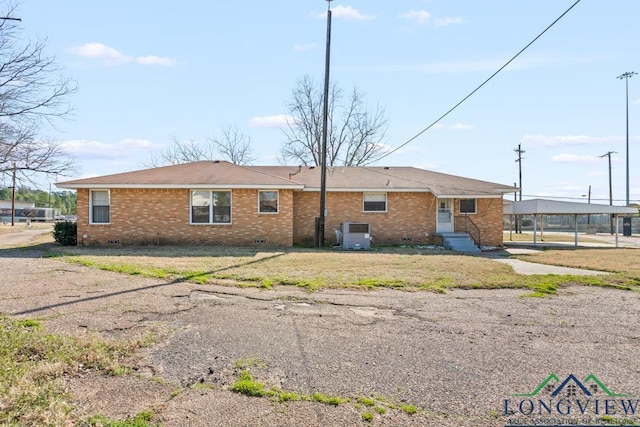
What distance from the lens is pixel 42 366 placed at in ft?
13.6

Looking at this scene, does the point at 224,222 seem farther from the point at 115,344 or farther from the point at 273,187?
the point at 115,344

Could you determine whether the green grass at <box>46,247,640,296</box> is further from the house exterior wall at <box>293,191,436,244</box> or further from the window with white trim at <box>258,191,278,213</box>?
the house exterior wall at <box>293,191,436,244</box>

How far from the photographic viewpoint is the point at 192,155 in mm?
44125

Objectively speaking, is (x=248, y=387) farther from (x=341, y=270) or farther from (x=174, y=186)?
(x=174, y=186)

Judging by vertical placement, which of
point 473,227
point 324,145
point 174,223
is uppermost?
point 324,145

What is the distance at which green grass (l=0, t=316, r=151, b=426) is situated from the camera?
10.7 feet

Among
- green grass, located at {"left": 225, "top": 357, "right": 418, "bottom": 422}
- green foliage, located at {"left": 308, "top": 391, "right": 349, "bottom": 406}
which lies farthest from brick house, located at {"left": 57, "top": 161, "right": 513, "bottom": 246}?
green foliage, located at {"left": 308, "top": 391, "right": 349, "bottom": 406}

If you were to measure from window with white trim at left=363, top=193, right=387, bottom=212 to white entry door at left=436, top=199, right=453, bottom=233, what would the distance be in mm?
2553

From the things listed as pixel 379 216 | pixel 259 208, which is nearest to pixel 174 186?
pixel 259 208

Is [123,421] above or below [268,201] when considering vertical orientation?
below

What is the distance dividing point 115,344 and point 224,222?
13.5 metres

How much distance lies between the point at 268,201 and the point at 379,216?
16.8 ft

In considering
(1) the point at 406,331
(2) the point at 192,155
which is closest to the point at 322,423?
(1) the point at 406,331

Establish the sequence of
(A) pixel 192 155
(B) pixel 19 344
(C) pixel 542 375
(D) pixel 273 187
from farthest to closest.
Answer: (A) pixel 192 155 < (D) pixel 273 187 < (B) pixel 19 344 < (C) pixel 542 375
